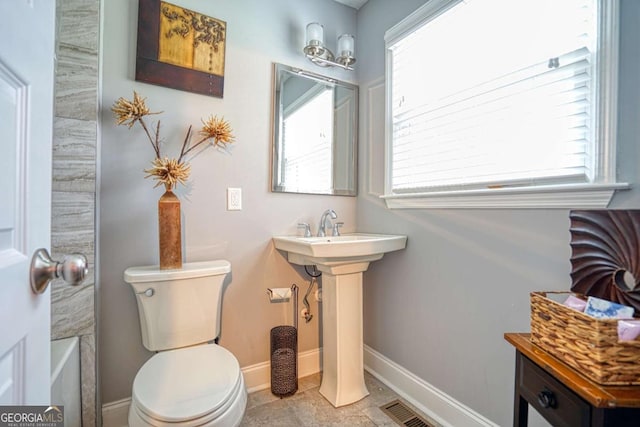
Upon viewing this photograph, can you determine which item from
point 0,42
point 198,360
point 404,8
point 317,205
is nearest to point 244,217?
point 317,205

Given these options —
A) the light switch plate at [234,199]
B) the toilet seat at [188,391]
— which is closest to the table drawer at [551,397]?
the toilet seat at [188,391]

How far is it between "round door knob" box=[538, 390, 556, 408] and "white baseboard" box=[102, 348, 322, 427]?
54.8 inches

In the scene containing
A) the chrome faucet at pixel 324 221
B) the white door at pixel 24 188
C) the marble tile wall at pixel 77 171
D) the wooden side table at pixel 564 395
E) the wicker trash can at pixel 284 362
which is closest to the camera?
the white door at pixel 24 188

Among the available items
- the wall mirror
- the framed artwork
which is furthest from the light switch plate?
the framed artwork

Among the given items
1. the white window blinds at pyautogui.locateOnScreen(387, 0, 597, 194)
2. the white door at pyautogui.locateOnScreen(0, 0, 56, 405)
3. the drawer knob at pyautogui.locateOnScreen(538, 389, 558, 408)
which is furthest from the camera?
the white window blinds at pyautogui.locateOnScreen(387, 0, 597, 194)

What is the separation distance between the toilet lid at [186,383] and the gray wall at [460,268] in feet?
3.33

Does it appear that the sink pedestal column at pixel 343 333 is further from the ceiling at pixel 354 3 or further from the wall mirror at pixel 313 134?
the ceiling at pixel 354 3

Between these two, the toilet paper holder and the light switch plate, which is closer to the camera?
the light switch plate

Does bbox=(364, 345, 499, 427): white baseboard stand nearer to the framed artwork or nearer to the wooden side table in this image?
the wooden side table

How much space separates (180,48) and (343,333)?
178 cm

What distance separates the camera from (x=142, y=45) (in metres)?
1.43

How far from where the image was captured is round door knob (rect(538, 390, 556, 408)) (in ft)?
2.46

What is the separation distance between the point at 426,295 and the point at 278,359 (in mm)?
933

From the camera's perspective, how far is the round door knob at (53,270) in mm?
489
